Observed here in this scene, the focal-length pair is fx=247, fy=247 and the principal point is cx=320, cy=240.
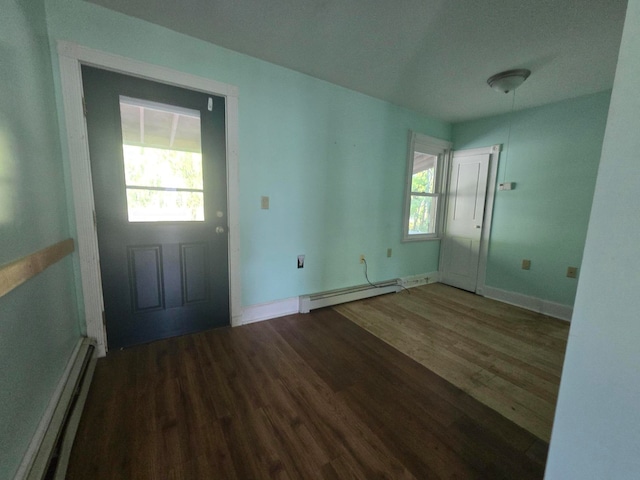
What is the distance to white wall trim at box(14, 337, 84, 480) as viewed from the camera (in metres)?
0.92

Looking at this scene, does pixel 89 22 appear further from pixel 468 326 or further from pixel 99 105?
pixel 468 326

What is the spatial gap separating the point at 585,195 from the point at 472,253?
4.17ft

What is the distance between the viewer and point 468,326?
246 centimetres

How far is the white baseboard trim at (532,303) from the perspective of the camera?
270 cm

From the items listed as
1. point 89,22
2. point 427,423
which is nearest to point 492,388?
point 427,423

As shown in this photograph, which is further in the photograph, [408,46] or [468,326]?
[468,326]

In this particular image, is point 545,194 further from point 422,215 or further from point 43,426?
point 43,426

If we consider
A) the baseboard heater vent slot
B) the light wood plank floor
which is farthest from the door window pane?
the light wood plank floor

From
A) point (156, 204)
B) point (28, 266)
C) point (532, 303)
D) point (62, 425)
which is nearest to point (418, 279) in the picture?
point (532, 303)

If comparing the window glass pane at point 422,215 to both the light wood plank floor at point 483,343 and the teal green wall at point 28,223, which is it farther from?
the teal green wall at point 28,223

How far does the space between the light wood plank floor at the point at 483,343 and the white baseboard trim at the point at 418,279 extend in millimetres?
177

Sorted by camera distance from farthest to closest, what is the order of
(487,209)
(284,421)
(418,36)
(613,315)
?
(487,209) < (418,36) < (284,421) < (613,315)

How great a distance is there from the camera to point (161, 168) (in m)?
1.90

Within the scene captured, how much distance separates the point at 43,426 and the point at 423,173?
4.11 meters
